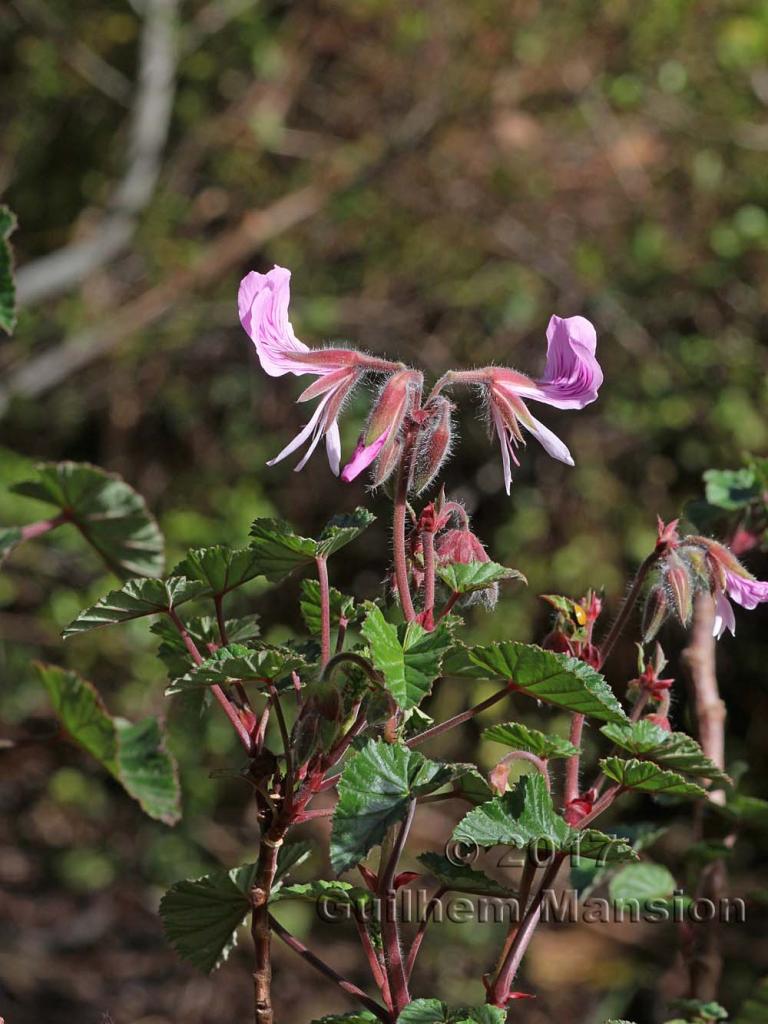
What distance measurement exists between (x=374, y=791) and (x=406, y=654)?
0.08m

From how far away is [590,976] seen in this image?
2.68m

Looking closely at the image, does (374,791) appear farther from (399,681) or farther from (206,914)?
(206,914)

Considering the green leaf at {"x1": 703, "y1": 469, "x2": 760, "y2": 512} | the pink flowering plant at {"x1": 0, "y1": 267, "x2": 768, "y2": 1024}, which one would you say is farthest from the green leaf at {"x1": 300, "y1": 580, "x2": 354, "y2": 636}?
the green leaf at {"x1": 703, "y1": 469, "x2": 760, "y2": 512}

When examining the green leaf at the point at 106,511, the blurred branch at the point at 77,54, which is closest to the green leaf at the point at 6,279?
the green leaf at the point at 106,511

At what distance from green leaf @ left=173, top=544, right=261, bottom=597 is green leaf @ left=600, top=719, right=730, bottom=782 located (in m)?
0.24

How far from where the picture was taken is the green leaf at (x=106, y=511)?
1124mm

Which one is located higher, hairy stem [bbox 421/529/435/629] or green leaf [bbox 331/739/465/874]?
hairy stem [bbox 421/529/435/629]

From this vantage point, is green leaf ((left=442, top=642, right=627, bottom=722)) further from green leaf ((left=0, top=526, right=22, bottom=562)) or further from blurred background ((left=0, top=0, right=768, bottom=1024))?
blurred background ((left=0, top=0, right=768, bottom=1024))

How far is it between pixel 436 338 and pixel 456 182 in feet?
1.70

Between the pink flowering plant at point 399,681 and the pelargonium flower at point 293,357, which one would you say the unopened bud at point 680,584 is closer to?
the pink flowering plant at point 399,681

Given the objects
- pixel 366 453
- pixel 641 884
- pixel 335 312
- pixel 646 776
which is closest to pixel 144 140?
pixel 335 312

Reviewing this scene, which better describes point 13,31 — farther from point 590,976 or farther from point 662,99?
point 590,976

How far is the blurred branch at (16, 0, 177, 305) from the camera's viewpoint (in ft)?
10.1

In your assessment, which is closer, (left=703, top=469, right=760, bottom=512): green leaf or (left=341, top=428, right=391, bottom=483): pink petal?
(left=341, top=428, right=391, bottom=483): pink petal
